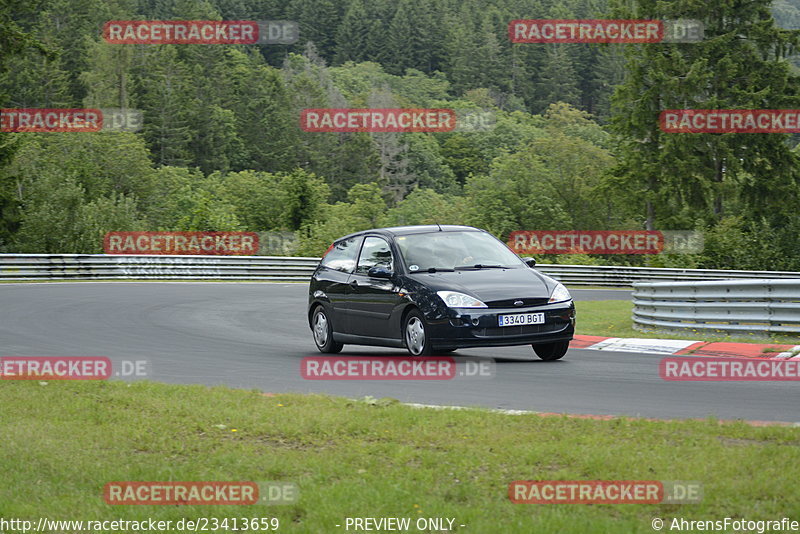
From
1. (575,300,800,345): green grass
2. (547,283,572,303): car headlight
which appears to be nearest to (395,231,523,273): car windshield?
(547,283,572,303): car headlight

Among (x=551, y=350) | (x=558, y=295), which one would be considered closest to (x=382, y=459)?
(x=558, y=295)

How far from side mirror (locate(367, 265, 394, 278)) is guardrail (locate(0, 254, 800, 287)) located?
26372 millimetres

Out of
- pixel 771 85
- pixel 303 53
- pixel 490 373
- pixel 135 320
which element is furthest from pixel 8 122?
pixel 303 53

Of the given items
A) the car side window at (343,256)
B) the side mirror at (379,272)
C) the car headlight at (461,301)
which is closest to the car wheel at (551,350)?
the car headlight at (461,301)

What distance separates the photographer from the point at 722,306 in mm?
17656

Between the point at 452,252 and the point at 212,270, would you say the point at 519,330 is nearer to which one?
the point at 452,252

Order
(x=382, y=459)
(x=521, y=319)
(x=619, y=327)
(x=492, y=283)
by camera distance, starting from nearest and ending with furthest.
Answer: (x=382, y=459)
(x=521, y=319)
(x=492, y=283)
(x=619, y=327)

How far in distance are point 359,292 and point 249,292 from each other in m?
18.5

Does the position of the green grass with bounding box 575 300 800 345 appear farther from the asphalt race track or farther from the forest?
the forest

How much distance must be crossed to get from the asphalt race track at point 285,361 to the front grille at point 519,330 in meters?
0.41

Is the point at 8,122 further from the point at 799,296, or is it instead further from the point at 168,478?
the point at 168,478

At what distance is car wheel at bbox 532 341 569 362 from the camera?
43.1 ft

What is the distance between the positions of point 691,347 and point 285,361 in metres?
5.27

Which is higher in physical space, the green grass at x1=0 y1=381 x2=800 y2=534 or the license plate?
the license plate
